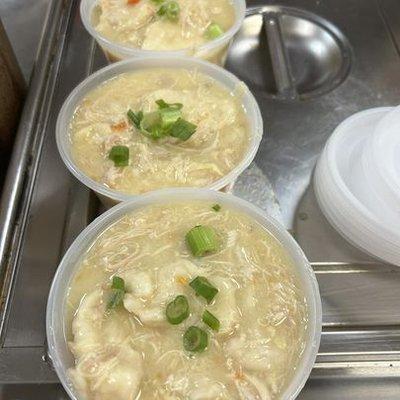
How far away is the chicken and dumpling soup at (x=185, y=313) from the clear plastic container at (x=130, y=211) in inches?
0.7

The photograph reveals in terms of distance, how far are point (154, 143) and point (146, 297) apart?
24.5 inches

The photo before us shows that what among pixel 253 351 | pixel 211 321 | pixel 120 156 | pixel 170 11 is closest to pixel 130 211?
pixel 120 156

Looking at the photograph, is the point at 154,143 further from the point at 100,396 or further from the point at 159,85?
the point at 100,396

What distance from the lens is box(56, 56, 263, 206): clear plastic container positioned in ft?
5.57

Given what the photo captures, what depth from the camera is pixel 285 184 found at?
213 cm

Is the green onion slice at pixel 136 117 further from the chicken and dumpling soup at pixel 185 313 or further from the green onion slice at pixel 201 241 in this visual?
the green onion slice at pixel 201 241

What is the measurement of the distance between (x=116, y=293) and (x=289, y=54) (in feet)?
5.87

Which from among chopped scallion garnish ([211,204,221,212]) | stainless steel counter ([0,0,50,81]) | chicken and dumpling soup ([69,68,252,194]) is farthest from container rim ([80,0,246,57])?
chopped scallion garnish ([211,204,221,212])

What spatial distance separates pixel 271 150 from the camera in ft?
7.37

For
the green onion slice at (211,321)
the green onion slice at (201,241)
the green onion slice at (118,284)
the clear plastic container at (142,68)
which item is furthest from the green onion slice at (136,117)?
the green onion slice at (211,321)

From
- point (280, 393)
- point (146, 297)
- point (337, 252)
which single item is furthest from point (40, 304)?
point (337, 252)

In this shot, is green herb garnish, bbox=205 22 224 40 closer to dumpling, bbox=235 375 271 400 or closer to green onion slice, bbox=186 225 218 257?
green onion slice, bbox=186 225 218 257

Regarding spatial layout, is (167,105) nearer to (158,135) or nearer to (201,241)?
(158,135)

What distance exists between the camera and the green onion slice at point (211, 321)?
1322 mm
